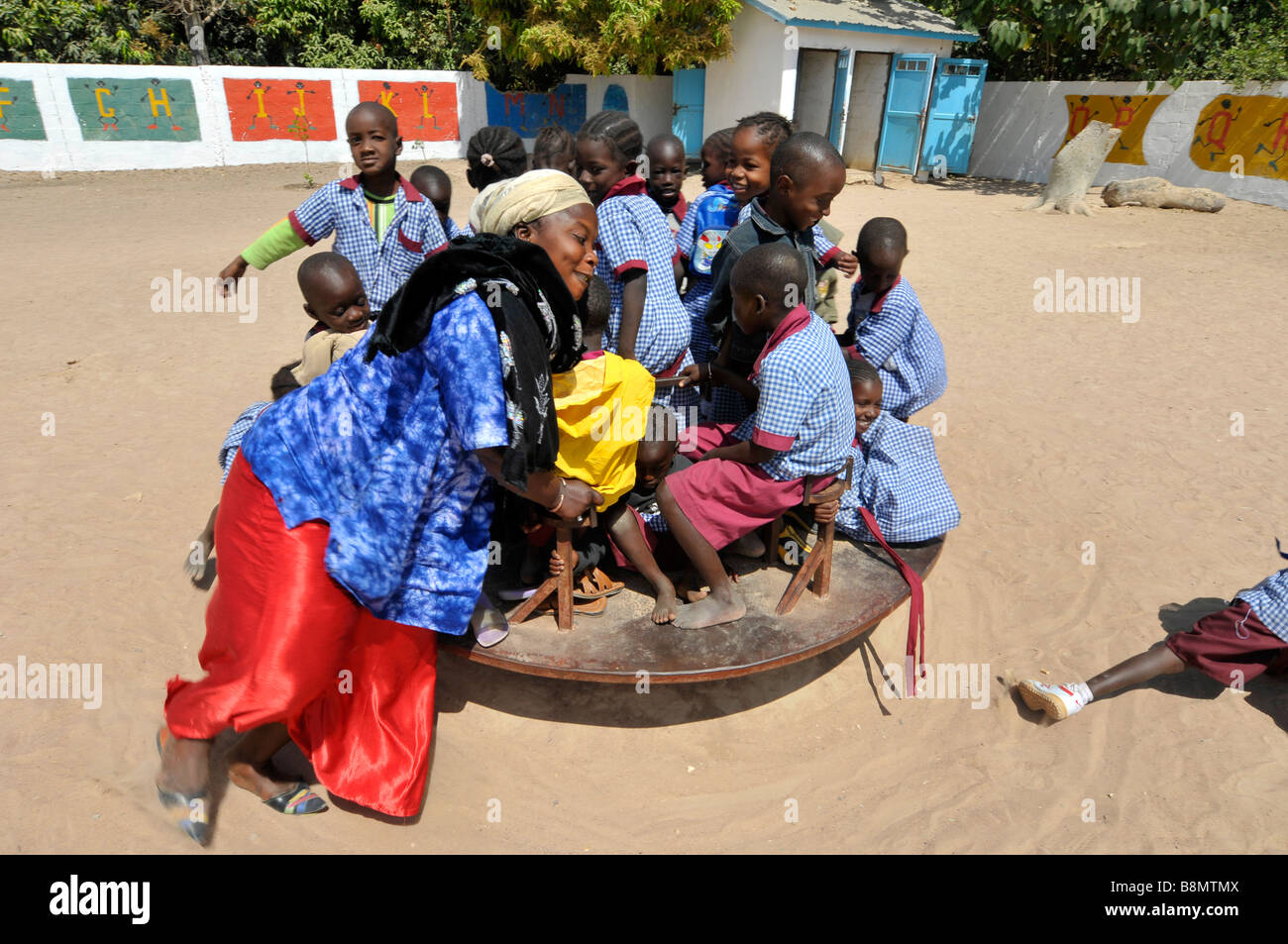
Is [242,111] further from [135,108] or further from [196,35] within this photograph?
[196,35]

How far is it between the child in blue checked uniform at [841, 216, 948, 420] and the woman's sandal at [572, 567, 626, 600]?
162 cm

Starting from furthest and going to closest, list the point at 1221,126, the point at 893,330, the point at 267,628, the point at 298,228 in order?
the point at 1221,126, the point at 298,228, the point at 893,330, the point at 267,628

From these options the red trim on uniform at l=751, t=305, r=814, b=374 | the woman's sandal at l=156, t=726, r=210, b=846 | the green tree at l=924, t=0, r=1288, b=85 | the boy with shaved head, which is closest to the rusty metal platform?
the boy with shaved head

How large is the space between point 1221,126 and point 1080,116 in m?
2.46

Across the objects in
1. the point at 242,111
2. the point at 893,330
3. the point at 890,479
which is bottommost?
the point at 890,479

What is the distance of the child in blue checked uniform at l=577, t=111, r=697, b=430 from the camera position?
10.6 feet

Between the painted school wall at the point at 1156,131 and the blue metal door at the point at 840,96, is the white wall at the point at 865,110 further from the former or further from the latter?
the painted school wall at the point at 1156,131

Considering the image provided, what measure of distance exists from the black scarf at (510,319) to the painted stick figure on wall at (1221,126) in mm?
16106

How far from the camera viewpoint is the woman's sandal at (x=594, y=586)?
2990 millimetres

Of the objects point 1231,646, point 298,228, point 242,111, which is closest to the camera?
point 1231,646

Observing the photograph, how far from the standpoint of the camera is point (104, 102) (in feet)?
47.2

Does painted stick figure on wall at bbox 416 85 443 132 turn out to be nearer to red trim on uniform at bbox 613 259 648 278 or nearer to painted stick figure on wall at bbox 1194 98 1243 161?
painted stick figure on wall at bbox 1194 98 1243 161

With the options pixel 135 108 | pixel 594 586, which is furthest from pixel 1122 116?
pixel 135 108

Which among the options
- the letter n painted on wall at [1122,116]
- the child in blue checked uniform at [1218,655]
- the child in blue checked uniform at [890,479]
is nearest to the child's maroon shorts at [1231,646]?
the child in blue checked uniform at [1218,655]
